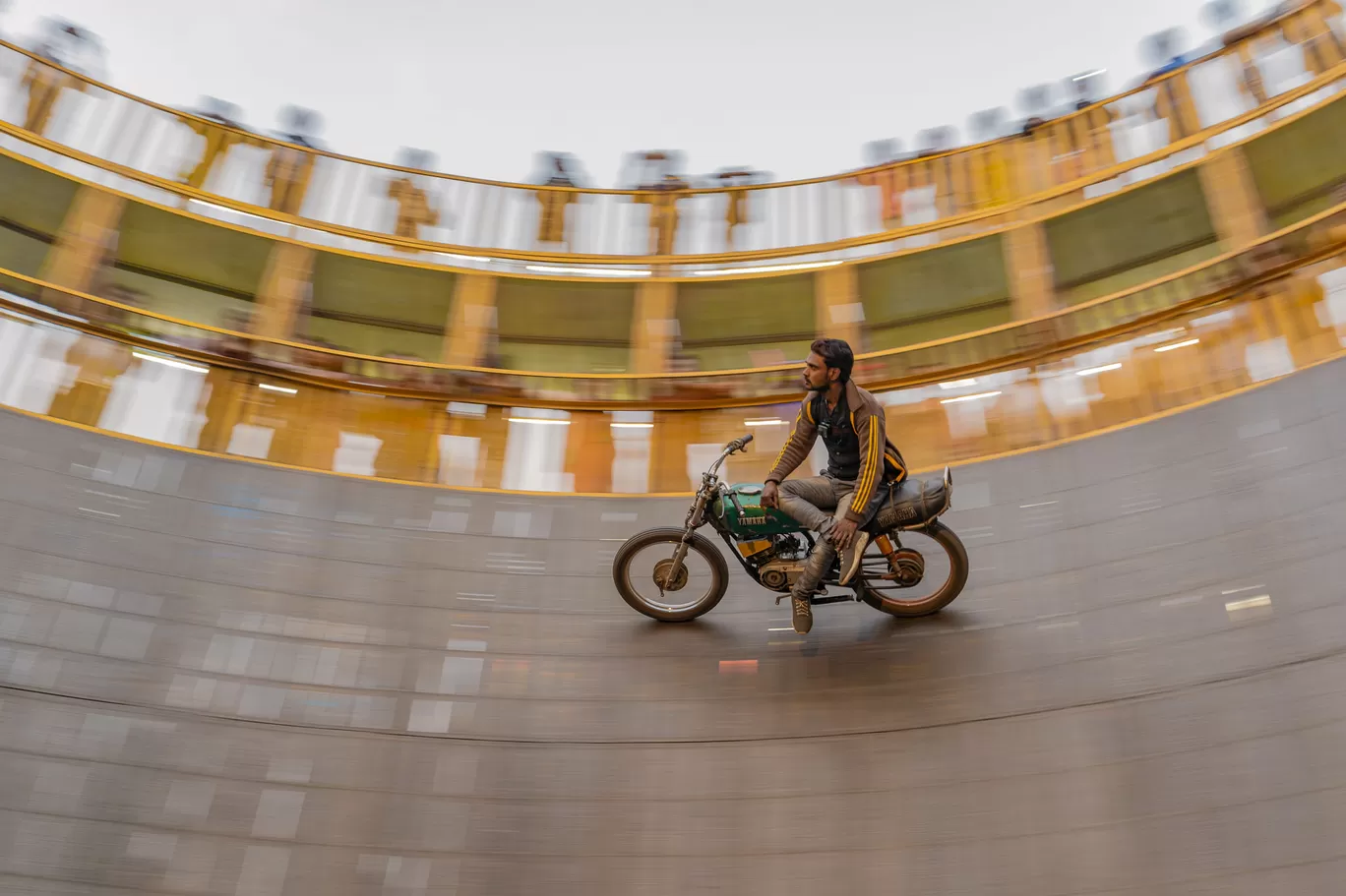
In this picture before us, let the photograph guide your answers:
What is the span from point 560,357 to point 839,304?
11.0 feet

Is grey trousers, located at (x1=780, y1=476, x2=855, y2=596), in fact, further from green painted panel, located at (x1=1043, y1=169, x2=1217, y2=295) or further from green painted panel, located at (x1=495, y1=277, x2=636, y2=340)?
green painted panel, located at (x1=495, y1=277, x2=636, y2=340)

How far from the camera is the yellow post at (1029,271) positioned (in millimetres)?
9234

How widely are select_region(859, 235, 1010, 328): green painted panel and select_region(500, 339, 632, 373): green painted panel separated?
2.98 meters

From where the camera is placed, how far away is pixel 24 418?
23.9 ft

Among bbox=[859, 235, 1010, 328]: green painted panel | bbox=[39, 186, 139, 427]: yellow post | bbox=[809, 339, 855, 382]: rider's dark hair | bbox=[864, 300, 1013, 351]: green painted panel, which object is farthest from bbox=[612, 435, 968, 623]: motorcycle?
bbox=[39, 186, 139, 427]: yellow post

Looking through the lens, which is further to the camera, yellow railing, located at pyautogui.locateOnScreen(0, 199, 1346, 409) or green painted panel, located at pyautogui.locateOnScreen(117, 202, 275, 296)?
green painted panel, located at pyautogui.locateOnScreen(117, 202, 275, 296)

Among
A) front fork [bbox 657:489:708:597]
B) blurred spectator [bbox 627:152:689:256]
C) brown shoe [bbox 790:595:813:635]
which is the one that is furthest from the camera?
blurred spectator [bbox 627:152:689:256]

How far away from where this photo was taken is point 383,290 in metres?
10.5

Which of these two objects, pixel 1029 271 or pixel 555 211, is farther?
pixel 555 211

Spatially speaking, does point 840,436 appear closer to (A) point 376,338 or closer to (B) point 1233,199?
(B) point 1233,199

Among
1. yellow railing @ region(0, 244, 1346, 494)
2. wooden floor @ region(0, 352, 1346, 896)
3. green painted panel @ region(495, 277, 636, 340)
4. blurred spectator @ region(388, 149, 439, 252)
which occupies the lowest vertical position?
wooden floor @ region(0, 352, 1346, 896)

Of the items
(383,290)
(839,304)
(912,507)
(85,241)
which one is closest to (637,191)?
(839,304)

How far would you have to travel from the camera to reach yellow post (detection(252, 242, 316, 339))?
385 inches

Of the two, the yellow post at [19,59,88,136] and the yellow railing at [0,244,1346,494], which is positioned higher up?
the yellow post at [19,59,88,136]
